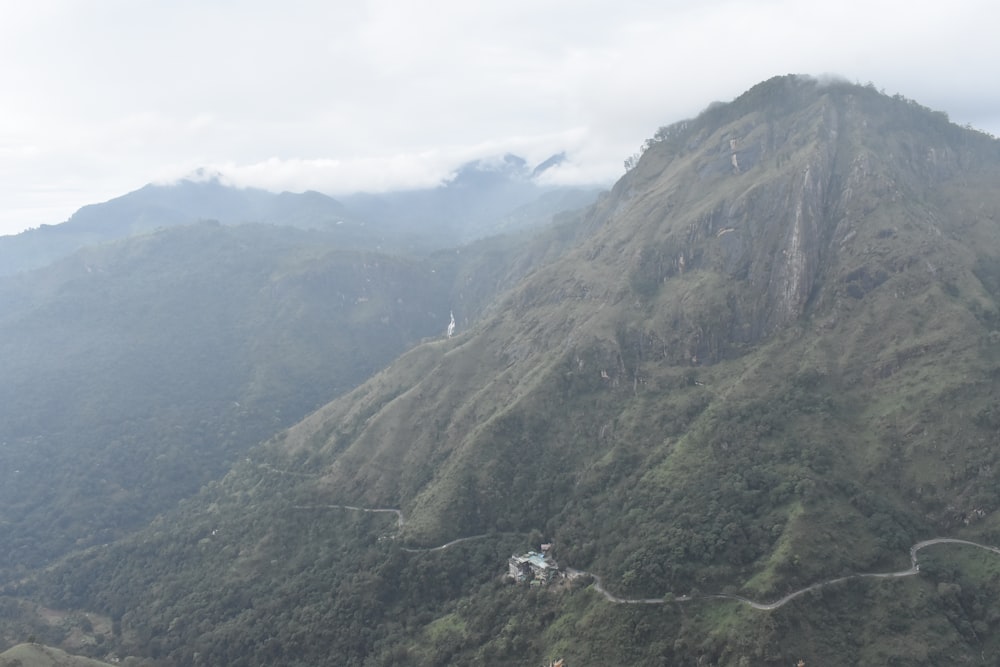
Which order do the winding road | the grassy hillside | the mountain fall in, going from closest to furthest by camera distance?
the grassy hillside < the winding road < the mountain

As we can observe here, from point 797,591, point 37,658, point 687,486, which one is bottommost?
point 797,591

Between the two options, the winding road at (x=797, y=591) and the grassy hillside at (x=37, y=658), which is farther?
the winding road at (x=797, y=591)

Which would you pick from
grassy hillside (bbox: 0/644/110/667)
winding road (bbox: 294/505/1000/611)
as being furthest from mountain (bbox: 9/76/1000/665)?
grassy hillside (bbox: 0/644/110/667)

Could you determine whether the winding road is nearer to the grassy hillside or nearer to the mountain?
the mountain

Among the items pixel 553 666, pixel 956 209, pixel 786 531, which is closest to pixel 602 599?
pixel 553 666

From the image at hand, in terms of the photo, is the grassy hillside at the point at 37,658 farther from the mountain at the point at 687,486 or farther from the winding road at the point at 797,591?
the winding road at the point at 797,591

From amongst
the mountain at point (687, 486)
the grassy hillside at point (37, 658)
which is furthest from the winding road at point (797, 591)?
the grassy hillside at point (37, 658)

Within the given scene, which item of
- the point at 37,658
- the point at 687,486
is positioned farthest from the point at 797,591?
the point at 37,658

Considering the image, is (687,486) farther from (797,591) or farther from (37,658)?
(37,658)
